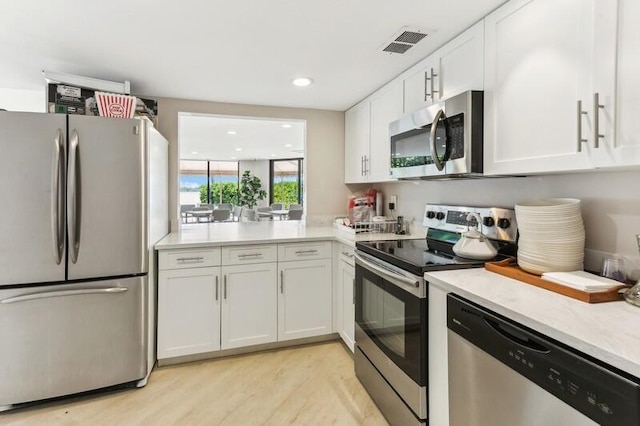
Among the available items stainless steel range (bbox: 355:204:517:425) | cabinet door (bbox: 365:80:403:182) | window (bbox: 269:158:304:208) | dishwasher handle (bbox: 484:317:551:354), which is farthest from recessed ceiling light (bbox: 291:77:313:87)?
window (bbox: 269:158:304:208)

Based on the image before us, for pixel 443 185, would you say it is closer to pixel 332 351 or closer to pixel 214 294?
pixel 332 351

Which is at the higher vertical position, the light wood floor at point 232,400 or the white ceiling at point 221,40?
the white ceiling at point 221,40

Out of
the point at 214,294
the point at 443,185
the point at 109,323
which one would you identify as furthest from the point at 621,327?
the point at 109,323

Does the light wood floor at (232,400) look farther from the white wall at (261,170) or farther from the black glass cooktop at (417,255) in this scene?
the white wall at (261,170)

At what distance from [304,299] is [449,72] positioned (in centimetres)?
191

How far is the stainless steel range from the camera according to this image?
1.54 meters

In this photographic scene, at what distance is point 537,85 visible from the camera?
1.35 meters

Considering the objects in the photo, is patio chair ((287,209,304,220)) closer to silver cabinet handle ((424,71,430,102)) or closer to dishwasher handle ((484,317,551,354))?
silver cabinet handle ((424,71,430,102))

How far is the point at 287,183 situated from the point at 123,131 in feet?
28.2

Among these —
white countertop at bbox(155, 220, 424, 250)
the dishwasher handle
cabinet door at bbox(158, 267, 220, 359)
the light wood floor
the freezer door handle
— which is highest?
white countertop at bbox(155, 220, 424, 250)

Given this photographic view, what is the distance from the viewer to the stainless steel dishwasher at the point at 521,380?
30.9 inches

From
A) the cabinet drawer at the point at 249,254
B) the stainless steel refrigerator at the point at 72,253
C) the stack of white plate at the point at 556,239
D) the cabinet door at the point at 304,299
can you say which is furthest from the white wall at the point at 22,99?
the stack of white plate at the point at 556,239

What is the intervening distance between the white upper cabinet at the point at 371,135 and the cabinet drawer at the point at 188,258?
4.62 feet

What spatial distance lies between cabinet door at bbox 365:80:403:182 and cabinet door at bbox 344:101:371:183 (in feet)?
0.35
